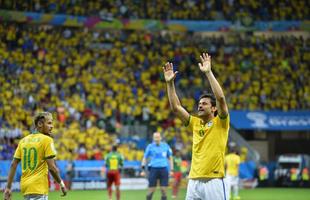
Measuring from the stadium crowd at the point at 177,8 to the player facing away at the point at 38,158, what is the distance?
30.6m

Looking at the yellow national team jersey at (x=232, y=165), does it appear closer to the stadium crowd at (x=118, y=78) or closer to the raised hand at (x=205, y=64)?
the stadium crowd at (x=118, y=78)

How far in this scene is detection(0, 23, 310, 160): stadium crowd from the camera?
33.8 m

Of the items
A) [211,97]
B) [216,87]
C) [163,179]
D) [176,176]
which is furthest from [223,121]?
[176,176]

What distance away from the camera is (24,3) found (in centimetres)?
4006

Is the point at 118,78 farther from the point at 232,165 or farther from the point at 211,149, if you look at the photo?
the point at 211,149

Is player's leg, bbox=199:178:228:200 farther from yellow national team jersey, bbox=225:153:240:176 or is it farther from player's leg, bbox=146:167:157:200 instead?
yellow national team jersey, bbox=225:153:240:176

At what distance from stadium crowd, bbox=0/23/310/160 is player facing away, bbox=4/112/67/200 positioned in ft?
68.6

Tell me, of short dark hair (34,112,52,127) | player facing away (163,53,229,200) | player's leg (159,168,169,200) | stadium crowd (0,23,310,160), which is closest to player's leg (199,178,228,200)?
player facing away (163,53,229,200)

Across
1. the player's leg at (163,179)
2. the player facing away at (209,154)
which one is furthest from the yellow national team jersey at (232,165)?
the player facing away at (209,154)

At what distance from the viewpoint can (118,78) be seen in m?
38.4

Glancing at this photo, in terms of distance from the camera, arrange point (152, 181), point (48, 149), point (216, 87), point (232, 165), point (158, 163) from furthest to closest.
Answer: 1. point (232, 165)
2. point (158, 163)
3. point (152, 181)
4. point (48, 149)
5. point (216, 87)

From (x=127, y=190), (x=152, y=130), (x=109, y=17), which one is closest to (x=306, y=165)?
(x=152, y=130)

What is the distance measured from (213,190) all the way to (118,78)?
29627 millimetres

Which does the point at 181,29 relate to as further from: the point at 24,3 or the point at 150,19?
the point at 24,3
